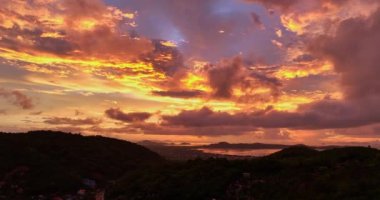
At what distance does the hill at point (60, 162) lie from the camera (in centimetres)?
4181

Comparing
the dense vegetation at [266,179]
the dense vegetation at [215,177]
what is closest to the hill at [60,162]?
the dense vegetation at [215,177]

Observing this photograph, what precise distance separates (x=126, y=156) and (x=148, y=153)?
983 centimetres

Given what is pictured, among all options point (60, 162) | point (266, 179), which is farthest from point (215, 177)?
point (60, 162)

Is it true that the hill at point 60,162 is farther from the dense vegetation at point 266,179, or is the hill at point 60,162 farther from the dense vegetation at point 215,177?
the dense vegetation at point 266,179

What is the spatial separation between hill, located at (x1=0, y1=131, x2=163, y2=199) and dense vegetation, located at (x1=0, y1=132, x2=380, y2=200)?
0.10 m

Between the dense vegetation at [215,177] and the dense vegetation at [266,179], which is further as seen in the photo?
the dense vegetation at [215,177]

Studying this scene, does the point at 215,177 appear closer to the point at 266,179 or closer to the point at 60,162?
the point at 266,179

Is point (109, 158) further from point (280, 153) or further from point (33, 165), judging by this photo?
point (280, 153)

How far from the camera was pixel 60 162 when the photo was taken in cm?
5284

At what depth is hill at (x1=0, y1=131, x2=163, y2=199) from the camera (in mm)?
41812

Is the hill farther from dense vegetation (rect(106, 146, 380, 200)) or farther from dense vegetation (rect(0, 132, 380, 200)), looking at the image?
dense vegetation (rect(106, 146, 380, 200))

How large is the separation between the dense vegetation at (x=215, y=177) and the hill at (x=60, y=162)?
10 cm

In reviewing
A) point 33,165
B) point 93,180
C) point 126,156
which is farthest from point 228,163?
point 126,156

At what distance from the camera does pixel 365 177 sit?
25.6 m
